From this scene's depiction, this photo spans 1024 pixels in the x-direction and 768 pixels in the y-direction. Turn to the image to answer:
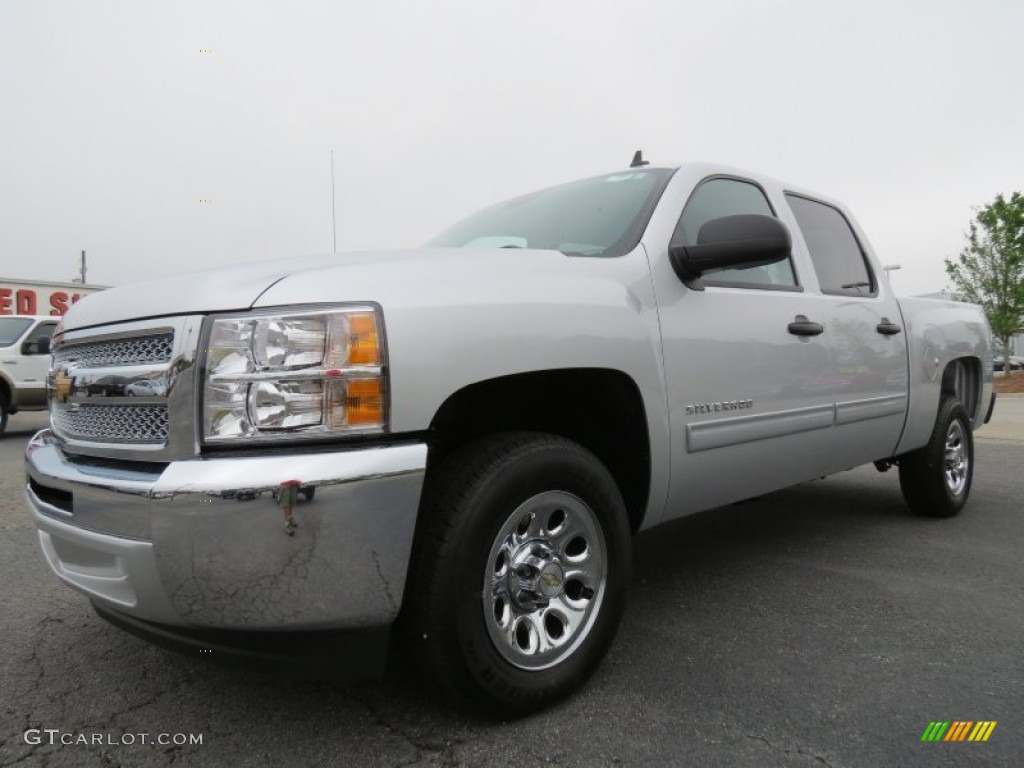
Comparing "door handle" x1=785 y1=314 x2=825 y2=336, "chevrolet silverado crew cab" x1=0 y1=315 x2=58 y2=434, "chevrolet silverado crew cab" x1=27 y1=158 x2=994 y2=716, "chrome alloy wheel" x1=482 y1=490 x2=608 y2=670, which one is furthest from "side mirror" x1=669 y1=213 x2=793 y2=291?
"chevrolet silverado crew cab" x1=0 y1=315 x2=58 y2=434

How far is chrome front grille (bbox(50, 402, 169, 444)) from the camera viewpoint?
174 cm

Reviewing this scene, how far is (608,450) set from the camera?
248 cm

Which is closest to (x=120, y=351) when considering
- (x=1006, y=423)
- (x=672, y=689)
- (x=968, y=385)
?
(x=672, y=689)

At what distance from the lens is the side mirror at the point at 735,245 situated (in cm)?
239

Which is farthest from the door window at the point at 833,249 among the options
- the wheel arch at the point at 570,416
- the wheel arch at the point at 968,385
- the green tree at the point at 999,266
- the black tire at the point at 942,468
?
the green tree at the point at 999,266

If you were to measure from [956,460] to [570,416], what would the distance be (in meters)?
3.33

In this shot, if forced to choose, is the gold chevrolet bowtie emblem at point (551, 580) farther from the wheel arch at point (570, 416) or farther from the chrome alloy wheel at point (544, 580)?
the wheel arch at point (570, 416)

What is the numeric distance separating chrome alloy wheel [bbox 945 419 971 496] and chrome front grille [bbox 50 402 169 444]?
439cm

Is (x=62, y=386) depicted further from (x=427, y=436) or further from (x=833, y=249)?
(x=833, y=249)

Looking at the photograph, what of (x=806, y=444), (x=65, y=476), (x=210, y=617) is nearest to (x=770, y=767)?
A: (x=210, y=617)

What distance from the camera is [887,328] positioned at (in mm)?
3600

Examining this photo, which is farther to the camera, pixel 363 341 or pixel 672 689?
pixel 672 689

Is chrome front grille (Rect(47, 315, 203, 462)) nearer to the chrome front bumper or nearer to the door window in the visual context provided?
the chrome front bumper

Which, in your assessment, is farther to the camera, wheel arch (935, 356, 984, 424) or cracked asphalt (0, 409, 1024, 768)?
wheel arch (935, 356, 984, 424)
